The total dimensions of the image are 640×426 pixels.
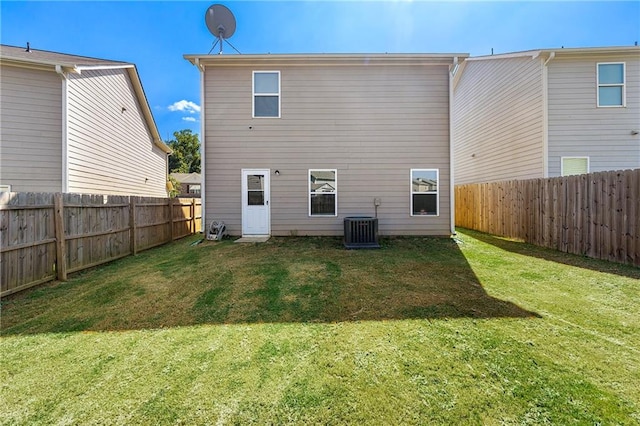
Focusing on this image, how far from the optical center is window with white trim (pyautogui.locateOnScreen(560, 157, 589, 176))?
27.1 ft

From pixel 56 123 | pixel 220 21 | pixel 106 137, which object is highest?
pixel 220 21

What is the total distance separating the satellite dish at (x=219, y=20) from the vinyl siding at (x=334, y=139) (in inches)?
66.7

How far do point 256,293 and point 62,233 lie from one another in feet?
12.0

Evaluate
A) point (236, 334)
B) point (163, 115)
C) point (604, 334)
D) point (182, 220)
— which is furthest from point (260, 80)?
point (163, 115)

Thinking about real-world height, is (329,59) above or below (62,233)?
above

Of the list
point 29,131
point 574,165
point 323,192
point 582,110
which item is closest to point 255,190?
point 323,192

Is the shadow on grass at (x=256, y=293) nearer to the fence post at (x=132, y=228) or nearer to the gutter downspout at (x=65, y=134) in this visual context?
the fence post at (x=132, y=228)

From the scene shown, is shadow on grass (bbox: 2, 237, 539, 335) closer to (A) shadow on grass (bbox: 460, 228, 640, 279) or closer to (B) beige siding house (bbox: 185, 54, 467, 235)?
(A) shadow on grass (bbox: 460, 228, 640, 279)

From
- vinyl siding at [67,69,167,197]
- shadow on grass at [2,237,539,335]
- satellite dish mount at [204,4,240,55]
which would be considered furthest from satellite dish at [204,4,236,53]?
shadow on grass at [2,237,539,335]

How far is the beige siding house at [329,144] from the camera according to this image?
25.7 feet

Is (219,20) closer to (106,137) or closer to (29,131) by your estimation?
(106,137)

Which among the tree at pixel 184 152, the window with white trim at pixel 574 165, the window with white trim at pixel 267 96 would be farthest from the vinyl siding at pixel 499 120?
the tree at pixel 184 152

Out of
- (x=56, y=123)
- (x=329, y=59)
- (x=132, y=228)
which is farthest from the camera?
(x=329, y=59)

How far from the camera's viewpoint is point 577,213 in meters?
5.70
